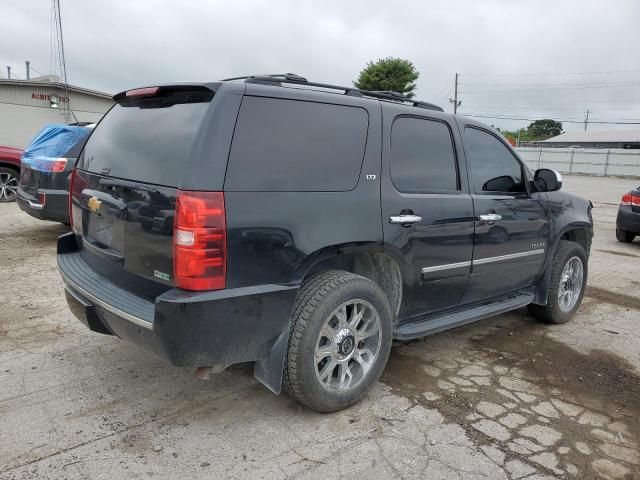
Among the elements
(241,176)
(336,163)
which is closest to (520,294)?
(336,163)

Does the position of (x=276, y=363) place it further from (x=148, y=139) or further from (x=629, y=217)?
(x=629, y=217)

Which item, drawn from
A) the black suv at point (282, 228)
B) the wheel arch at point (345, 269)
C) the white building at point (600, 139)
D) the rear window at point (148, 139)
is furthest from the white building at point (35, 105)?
the white building at point (600, 139)

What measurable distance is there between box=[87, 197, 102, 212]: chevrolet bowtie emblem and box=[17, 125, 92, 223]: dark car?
433cm

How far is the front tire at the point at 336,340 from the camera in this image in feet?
9.53

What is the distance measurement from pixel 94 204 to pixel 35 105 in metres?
24.3

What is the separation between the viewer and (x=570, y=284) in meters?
5.15

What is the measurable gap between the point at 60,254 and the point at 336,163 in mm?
2036

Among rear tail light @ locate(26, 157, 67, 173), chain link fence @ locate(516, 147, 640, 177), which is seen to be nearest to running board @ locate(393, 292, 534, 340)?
rear tail light @ locate(26, 157, 67, 173)

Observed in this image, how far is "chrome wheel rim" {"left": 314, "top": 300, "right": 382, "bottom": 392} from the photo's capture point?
3.07m

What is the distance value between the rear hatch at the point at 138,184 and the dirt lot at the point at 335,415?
80cm

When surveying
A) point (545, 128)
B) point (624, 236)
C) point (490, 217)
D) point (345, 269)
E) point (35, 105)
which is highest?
point (545, 128)

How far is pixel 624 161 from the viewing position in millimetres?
39156

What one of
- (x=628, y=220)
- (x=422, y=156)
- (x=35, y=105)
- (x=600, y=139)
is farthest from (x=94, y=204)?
(x=600, y=139)

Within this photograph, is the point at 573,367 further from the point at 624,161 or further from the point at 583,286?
the point at 624,161
